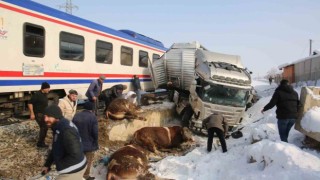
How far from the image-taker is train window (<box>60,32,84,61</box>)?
967cm

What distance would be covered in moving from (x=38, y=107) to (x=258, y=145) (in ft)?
16.1

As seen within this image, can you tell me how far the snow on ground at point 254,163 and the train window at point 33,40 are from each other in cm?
431

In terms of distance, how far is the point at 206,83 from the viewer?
39.9ft

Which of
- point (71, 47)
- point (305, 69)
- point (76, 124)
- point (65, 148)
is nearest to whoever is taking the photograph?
point (65, 148)

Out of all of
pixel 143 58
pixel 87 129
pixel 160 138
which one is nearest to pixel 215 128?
pixel 160 138

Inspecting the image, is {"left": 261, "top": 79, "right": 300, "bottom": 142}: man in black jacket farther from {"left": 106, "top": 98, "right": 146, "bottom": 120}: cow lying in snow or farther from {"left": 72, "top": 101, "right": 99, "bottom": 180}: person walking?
{"left": 106, "top": 98, "right": 146, "bottom": 120}: cow lying in snow

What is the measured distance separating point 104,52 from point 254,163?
7143mm

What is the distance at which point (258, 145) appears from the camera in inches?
278

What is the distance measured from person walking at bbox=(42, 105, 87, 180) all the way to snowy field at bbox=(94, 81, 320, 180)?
2907 millimetres

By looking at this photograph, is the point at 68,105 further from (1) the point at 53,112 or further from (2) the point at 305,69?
(2) the point at 305,69

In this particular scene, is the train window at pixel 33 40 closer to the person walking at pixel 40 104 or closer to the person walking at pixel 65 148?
the person walking at pixel 40 104

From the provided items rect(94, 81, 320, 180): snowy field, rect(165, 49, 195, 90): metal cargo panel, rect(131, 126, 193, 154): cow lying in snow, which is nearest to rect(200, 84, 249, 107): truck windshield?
rect(165, 49, 195, 90): metal cargo panel

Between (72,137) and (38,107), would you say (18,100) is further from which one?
(72,137)

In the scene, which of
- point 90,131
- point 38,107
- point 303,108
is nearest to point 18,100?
point 38,107
